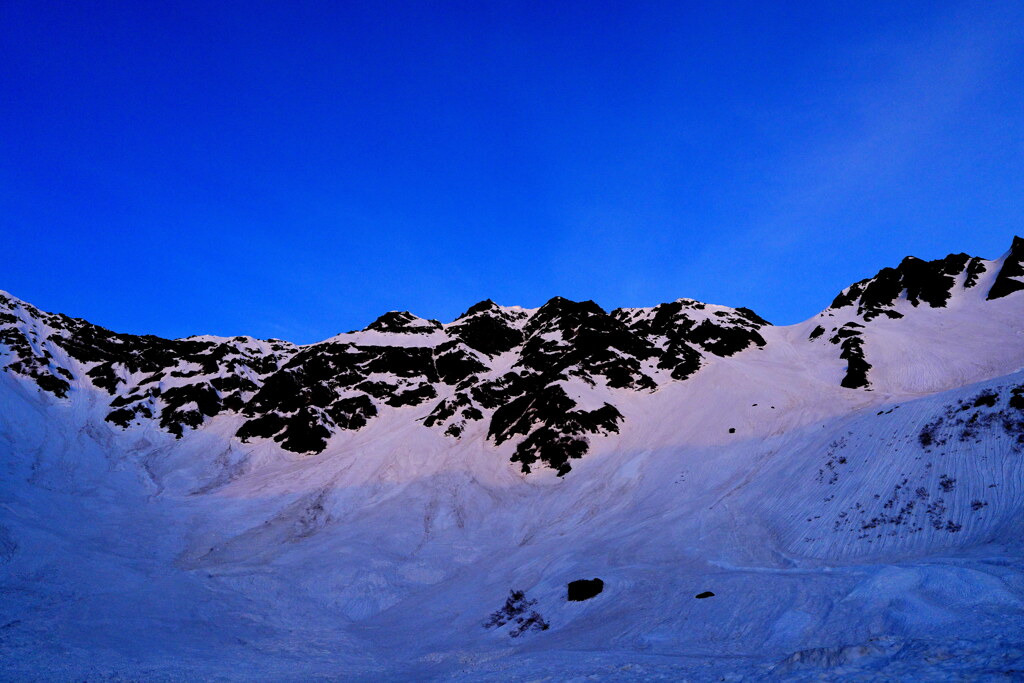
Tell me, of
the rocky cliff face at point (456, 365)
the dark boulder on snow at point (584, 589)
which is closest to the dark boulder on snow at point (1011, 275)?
the rocky cliff face at point (456, 365)

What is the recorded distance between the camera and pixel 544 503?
152ft

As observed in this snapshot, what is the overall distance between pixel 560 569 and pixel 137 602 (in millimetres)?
23931

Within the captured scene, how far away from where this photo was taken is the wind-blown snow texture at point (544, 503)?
1686 cm

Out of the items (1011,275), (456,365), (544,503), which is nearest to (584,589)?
(544,503)

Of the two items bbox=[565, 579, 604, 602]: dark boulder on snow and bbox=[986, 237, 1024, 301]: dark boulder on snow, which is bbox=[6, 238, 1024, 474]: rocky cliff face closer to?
bbox=[986, 237, 1024, 301]: dark boulder on snow

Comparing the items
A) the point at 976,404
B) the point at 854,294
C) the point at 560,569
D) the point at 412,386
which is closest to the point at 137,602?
the point at 560,569

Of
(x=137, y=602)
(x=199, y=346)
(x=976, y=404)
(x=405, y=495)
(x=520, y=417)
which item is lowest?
(x=137, y=602)

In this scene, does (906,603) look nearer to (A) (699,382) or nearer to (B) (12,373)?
(A) (699,382)

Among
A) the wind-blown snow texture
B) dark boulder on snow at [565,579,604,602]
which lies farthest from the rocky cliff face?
dark boulder on snow at [565,579,604,602]

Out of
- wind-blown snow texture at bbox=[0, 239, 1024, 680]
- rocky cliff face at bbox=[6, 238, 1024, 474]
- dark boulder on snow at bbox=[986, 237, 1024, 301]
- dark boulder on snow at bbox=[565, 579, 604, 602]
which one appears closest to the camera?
wind-blown snow texture at bbox=[0, 239, 1024, 680]

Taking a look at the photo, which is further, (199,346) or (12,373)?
(199,346)

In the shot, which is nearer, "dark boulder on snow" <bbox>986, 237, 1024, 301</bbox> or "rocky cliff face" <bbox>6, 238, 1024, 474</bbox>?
"rocky cliff face" <bbox>6, 238, 1024, 474</bbox>

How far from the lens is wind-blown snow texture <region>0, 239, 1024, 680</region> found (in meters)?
16.9

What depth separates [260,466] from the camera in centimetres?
6072
